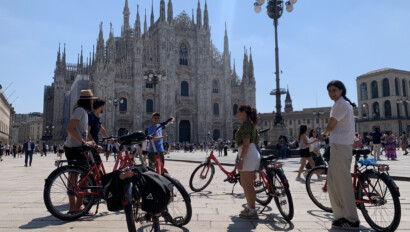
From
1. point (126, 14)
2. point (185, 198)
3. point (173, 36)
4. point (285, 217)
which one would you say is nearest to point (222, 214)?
point (285, 217)

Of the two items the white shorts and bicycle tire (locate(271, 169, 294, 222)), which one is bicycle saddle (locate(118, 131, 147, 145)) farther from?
bicycle tire (locate(271, 169, 294, 222))

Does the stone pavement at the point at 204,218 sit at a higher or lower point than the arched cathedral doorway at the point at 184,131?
lower

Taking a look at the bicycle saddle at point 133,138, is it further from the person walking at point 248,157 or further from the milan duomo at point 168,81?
the milan duomo at point 168,81

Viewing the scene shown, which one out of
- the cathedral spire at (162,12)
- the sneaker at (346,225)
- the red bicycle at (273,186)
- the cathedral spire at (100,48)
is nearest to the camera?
the sneaker at (346,225)

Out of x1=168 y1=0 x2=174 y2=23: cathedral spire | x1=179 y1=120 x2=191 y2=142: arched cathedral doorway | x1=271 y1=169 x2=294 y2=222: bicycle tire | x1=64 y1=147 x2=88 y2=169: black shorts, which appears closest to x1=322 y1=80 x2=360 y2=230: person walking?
x1=271 y1=169 x2=294 y2=222: bicycle tire

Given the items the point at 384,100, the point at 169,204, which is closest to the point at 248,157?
the point at 169,204

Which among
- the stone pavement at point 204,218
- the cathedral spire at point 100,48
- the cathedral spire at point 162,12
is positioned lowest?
the stone pavement at point 204,218

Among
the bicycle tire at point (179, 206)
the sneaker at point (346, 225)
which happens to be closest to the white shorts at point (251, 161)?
the bicycle tire at point (179, 206)

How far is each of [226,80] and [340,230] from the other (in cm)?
4112

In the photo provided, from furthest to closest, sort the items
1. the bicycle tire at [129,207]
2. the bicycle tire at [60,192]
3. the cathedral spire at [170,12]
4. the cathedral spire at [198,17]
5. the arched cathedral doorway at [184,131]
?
the cathedral spire at [198,17] < the arched cathedral doorway at [184,131] < the cathedral spire at [170,12] < the bicycle tire at [60,192] < the bicycle tire at [129,207]

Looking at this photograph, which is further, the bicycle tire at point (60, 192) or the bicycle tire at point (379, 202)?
the bicycle tire at point (60, 192)

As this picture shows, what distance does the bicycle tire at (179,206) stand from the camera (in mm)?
3035

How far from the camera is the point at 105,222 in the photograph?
3488 mm

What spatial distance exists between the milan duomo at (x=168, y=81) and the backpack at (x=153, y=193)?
32.8 metres
